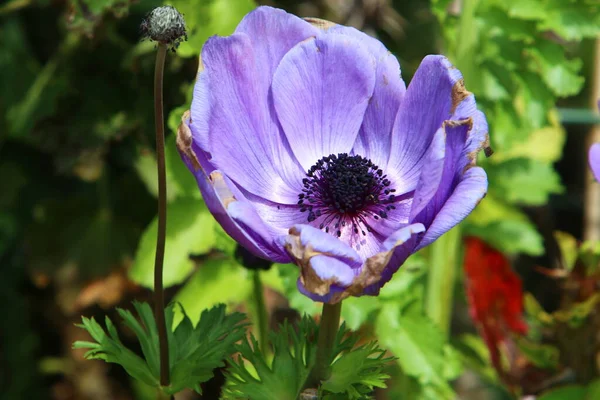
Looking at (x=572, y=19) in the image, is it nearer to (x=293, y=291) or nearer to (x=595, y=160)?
(x=595, y=160)

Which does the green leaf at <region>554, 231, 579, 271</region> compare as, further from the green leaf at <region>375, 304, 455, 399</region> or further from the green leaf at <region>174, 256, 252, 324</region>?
the green leaf at <region>174, 256, 252, 324</region>

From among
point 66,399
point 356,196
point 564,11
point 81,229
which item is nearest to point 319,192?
point 356,196

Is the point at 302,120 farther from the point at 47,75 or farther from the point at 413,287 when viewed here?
the point at 47,75

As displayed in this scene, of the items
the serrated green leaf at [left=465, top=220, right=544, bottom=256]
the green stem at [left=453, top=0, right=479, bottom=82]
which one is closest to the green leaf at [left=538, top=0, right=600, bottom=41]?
the green stem at [left=453, top=0, right=479, bottom=82]

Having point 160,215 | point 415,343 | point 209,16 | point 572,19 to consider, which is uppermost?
point 209,16

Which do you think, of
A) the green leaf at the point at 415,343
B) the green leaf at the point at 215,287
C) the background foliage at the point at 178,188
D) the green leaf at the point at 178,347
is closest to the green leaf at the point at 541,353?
the background foliage at the point at 178,188

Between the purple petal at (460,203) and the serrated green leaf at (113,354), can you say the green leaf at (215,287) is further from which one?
the purple petal at (460,203)

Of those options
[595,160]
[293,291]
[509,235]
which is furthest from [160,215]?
[509,235]

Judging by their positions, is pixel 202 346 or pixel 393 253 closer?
pixel 393 253
